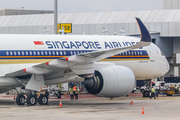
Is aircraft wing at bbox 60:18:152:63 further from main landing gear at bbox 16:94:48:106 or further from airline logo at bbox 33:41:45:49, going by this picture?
main landing gear at bbox 16:94:48:106

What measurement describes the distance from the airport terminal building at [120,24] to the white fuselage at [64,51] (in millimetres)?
18468

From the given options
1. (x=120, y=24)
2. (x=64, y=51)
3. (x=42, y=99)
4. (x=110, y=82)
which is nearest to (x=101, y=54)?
(x=110, y=82)

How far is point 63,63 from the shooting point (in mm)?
21547

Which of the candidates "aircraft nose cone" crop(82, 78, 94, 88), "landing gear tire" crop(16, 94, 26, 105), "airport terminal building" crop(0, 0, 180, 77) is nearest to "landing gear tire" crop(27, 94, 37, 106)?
"landing gear tire" crop(16, 94, 26, 105)

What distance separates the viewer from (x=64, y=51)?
2567cm

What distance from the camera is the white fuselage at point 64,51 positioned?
23828 mm

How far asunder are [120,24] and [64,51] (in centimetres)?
2742

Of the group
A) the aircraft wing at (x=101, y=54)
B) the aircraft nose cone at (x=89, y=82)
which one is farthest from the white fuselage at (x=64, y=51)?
the aircraft wing at (x=101, y=54)

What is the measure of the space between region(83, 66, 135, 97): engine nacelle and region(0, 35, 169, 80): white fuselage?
10.2ft

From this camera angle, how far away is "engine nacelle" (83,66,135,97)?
23297 millimetres

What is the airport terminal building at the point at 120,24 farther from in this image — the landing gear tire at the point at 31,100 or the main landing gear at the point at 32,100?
→ the landing gear tire at the point at 31,100

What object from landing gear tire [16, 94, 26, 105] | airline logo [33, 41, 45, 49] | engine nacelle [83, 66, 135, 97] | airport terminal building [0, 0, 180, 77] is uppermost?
airport terminal building [0, 0, 180, 77]

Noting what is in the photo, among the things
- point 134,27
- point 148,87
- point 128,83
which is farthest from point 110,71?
point 134,27

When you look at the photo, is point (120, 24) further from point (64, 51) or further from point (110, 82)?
point (110, 82)
